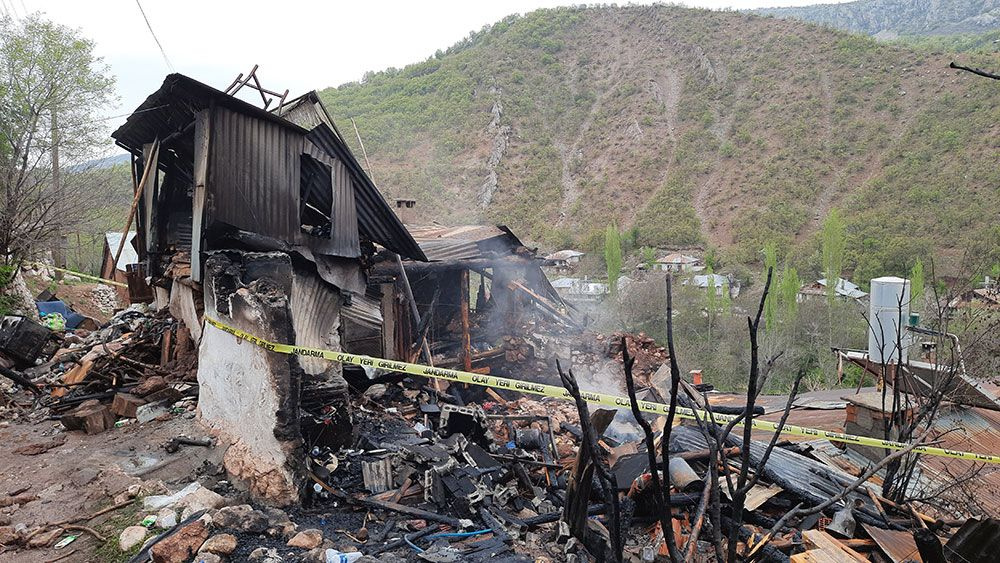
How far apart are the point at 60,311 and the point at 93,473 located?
37.1ft

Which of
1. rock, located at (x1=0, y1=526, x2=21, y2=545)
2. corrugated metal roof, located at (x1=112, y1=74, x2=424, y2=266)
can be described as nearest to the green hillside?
corrugated metal roof, located at (x1=112, y1=74, x2=424, y2=266)

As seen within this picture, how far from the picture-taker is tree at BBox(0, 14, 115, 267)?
14.8 meters

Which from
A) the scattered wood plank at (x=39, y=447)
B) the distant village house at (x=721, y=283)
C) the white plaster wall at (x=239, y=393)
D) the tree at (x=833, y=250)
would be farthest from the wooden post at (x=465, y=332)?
the distant village house at (x=721, y=283)

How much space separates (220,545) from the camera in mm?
3539

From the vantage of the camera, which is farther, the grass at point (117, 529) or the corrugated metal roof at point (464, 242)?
the corrugated metal roof at point (464, 242)

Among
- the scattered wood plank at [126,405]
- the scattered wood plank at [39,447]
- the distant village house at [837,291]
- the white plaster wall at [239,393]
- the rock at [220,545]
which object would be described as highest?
the white plaster wall at [239,393]

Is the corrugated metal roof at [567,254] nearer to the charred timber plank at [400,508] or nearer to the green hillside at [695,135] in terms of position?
the green hillside at [695,135]

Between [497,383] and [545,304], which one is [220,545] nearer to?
[497,383]

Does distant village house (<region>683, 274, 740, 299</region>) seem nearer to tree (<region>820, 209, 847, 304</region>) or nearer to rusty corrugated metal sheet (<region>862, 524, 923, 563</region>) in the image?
Result: tree (<region>820, 209, 847, 304</region>)

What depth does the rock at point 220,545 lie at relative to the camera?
3.50 meters

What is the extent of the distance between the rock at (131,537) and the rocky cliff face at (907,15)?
83428mm

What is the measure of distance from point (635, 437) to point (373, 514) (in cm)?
499

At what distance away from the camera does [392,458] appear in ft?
16.8

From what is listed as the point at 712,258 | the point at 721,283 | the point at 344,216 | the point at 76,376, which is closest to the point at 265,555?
the point at 344,216
